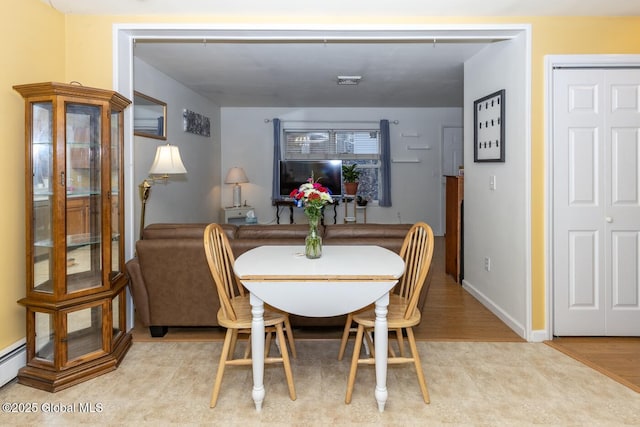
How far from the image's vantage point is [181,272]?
2803 mm

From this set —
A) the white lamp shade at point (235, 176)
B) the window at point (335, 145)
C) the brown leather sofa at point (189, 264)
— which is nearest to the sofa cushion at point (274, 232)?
the brown leather sofa at point (189, 264)

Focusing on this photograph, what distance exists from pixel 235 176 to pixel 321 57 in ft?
10.4

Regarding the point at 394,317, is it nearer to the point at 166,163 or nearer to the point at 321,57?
the point at 166,163

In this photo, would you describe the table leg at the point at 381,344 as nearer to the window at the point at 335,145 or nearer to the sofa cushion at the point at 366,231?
the sofa cushion at the point at 366,231

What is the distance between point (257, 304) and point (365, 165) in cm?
570

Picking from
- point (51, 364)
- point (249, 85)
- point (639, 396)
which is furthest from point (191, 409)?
point (249, 85)

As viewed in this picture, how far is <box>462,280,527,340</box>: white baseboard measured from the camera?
298 centimetres

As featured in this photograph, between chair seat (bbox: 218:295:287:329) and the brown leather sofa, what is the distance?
1.80 feet

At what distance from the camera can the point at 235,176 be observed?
6.78 meters

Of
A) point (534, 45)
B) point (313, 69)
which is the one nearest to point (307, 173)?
point (313, 69)

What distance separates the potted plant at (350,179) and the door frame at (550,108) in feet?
14.0

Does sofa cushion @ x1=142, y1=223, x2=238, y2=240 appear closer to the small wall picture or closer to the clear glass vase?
the clear glass vase

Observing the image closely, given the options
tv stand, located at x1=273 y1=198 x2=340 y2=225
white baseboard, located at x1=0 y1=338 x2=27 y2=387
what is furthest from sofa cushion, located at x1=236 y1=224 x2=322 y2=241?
tv stand, located at x1=273 y1=198 x2=340 y2=225

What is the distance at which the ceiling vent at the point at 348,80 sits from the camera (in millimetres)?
4895
